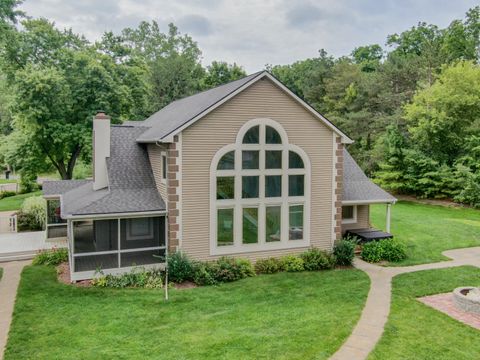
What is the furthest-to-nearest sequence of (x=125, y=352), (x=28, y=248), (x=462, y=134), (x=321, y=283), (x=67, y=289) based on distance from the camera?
(x=462, y=134)
(x=28, y=248)
(x=321, y=283)
(x=67, y=289)
(x=125, y=352)

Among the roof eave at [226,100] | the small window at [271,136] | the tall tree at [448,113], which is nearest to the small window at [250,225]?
the small window at [271,136]

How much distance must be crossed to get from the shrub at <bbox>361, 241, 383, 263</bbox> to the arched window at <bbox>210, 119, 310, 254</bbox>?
2.91 m

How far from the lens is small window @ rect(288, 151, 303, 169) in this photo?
49.7 ft

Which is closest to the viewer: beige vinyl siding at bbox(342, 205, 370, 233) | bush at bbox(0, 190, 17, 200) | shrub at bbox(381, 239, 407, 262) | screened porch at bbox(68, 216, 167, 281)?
screened porch at bbox(68, 216, 167, 281)

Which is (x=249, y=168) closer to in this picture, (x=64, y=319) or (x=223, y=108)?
(x=223, y=108)

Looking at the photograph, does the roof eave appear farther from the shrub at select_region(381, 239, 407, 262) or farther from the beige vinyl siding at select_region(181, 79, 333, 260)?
the shrub at select_region(381, 239, 407, 262)

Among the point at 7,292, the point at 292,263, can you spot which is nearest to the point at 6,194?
the point at 7,292

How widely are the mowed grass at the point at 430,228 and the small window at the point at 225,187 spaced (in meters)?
7.93

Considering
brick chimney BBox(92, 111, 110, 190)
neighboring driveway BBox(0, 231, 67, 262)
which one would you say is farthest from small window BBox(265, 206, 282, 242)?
neighboring driveway BBox(0, 231, 67, 262)

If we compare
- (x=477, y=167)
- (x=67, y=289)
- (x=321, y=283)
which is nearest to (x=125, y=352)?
(x=67, y=289)

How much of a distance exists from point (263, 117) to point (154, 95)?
34845 millimetres

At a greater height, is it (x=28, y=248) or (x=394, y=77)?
(x=394, y=77)

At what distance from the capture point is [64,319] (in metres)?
10.2

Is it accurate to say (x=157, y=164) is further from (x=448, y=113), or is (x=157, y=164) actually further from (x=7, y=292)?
(x=448, y=113)
